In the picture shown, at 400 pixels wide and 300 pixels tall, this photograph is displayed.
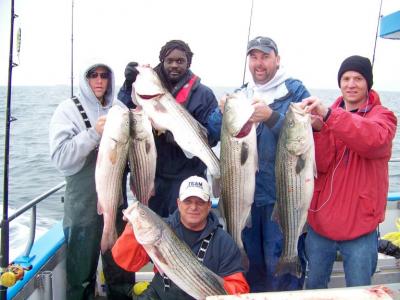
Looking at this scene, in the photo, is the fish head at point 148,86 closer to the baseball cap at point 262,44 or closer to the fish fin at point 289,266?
the baseball cap at point 262,44

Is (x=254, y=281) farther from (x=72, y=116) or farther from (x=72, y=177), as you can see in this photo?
(x=72, y=116)

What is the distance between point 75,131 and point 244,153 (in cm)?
138

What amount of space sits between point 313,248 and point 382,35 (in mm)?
2729

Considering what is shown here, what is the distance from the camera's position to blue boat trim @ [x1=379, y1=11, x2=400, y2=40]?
4.61 m

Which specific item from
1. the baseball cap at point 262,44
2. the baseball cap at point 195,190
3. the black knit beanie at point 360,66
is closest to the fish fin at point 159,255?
the baseball cap at point 195,190

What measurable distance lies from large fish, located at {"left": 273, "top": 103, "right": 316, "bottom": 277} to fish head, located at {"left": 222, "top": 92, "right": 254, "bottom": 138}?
0.26 meters

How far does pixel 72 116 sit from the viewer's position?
362 cm

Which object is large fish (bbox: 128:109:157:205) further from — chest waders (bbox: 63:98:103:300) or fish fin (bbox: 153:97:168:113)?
A: chest waders (bbox: 63:98:103:300)

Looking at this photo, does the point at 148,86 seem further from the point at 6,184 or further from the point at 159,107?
the point at 6,184

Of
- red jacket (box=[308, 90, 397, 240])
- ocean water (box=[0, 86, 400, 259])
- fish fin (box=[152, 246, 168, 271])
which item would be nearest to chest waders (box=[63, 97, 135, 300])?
fish fin (box=[152, 246, 168, 271])

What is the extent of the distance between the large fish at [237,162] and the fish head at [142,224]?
2.25ft

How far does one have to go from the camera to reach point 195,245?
3242mm

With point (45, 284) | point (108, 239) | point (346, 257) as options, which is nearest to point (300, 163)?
point (346, 257)

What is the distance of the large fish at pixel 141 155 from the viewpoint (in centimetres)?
321
